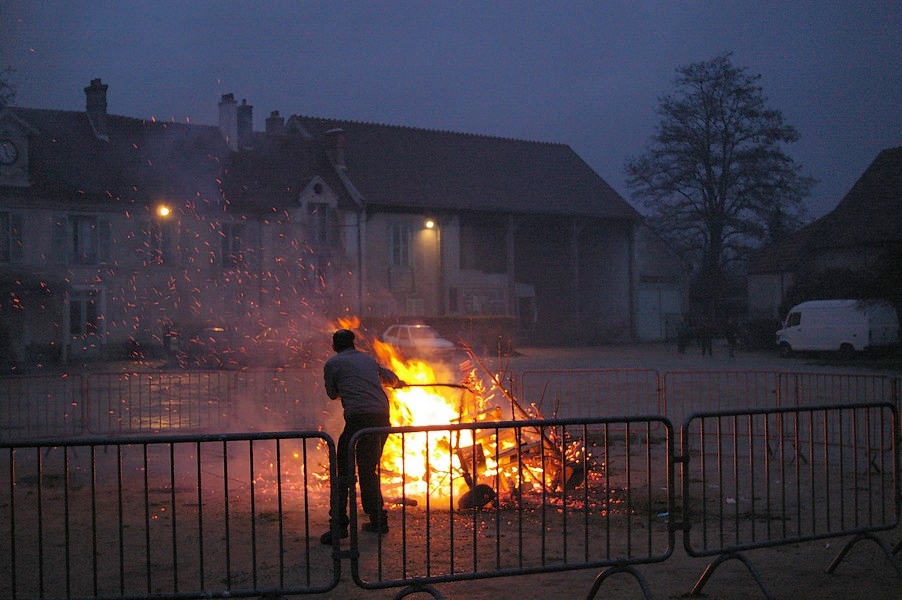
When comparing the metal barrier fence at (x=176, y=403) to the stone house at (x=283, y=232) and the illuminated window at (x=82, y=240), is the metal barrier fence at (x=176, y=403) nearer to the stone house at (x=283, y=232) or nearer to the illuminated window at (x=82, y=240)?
the stone house at (x=283, y=232)

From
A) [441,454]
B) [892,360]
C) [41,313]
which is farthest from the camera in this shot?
[41,313]

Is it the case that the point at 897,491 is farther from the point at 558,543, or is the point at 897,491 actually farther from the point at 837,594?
the point at 558,543

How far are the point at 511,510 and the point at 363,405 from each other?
1732mm

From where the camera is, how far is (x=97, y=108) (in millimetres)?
37531

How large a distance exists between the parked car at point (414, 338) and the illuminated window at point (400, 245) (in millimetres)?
9720

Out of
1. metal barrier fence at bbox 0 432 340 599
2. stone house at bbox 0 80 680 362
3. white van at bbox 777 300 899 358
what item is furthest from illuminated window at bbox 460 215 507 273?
metal barrier fence at bbox 0 432 340 599

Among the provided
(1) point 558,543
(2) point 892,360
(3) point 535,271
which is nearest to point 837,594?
(1) point 558,543

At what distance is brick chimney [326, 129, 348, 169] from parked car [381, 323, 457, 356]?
1260 cm

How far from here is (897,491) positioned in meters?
6.97

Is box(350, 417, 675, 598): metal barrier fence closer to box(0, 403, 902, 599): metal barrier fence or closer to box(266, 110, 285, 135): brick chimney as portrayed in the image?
box(0, 403, 902, 599): metal barrier fence

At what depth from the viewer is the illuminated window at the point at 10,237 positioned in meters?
33.8

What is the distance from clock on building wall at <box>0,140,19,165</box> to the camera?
33.0 m

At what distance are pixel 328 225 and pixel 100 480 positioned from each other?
31.8 metres

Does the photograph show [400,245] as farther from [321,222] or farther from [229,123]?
[229,123]
